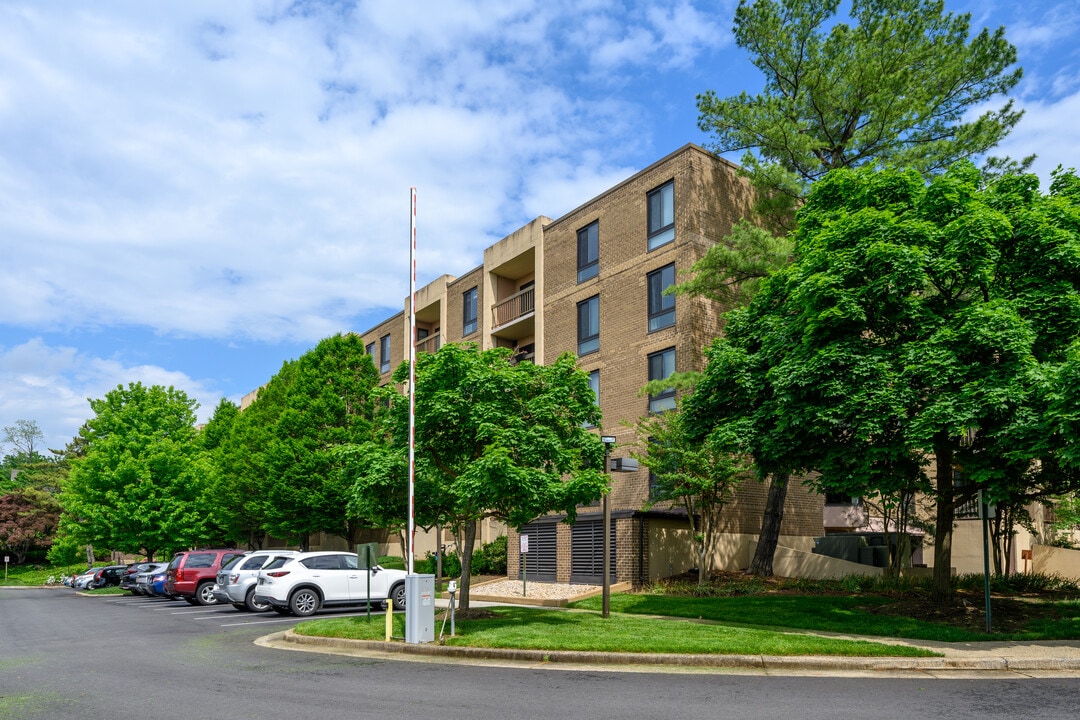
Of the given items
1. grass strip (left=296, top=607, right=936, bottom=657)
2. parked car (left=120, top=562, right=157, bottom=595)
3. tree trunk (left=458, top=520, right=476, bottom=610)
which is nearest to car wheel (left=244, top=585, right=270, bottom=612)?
grass strip (left=296, top=607, right=936, bottom=657)

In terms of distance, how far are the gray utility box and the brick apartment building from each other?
12746mm

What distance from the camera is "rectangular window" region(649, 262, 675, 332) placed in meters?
29.5

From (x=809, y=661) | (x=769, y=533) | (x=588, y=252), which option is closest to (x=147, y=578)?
(x=588, y=252)

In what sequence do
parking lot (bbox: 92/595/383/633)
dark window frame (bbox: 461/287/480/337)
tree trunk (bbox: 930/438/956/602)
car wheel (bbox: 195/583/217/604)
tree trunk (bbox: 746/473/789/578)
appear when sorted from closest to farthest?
tree trunk (bbox: 930/438/956/602) < parking lot (bbox: 92/595/383/633) < tree trunk (bbox: 746/473/789/578) < car wheel (bbox: 195/583/217/604) < dark window frame (bbox: 461/287/480/337)

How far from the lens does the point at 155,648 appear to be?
1633cm

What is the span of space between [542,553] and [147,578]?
17.3 meters

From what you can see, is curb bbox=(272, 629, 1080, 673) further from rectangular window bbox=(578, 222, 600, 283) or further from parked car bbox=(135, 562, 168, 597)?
parked car bbox=(135, 562, 168, 597)

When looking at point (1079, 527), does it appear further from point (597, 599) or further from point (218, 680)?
point (218, 680)

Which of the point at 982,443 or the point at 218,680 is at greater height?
the point at 982,443

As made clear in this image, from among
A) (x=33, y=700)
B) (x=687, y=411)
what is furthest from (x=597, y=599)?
(x=33, y=700)

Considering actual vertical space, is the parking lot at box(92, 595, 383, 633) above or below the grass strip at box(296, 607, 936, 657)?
below

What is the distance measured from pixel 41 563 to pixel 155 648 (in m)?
78.4

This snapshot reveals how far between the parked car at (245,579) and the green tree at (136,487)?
79.8 ft

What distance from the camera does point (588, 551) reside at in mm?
30188
